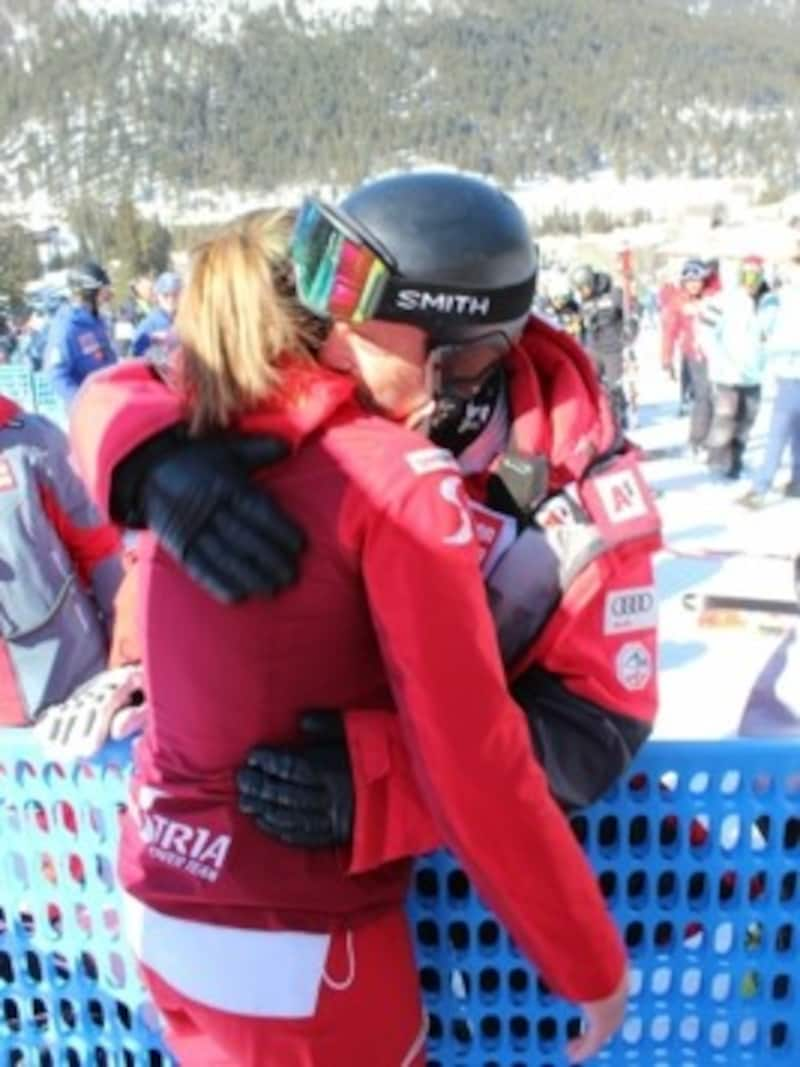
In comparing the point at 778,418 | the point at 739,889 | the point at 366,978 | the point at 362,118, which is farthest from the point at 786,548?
the point at 362,118

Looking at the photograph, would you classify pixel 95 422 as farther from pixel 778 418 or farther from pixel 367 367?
pixel 778 418

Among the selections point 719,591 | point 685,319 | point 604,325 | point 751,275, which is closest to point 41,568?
point 719,591

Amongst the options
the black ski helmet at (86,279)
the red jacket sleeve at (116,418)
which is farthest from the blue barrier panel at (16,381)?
the red jacket sleeve at (116,418)

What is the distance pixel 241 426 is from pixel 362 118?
157 m

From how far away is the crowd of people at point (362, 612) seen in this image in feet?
3.99

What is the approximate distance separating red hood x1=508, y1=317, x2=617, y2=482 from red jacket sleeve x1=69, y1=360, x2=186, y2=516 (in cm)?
41

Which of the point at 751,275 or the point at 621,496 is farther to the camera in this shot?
the point at 751,275

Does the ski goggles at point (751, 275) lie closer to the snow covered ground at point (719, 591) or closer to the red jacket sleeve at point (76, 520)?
the snow covered ground at point (719, 591)

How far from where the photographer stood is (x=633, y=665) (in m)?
1.44

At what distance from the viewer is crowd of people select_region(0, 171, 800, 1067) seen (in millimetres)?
1217

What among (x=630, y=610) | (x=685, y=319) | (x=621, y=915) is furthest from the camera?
(x=685, y=319)

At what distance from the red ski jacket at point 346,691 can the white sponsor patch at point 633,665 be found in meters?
0.22

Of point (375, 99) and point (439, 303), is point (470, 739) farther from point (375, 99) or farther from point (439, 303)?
point (375, 99)

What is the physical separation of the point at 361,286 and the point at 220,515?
282 mm
